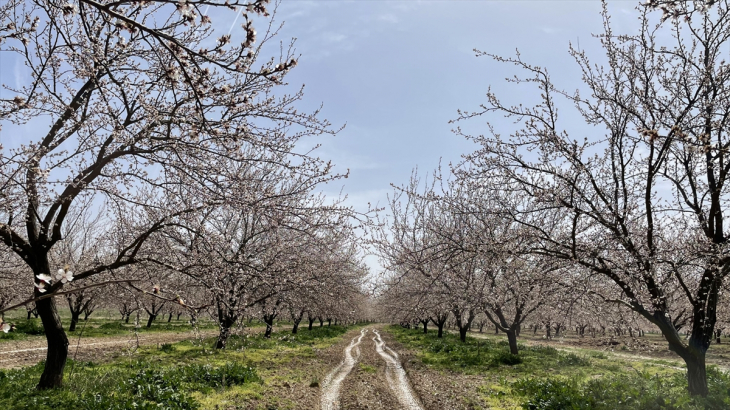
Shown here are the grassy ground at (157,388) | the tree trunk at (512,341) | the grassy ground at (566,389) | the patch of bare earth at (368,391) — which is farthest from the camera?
the tree trunk at (512,341)

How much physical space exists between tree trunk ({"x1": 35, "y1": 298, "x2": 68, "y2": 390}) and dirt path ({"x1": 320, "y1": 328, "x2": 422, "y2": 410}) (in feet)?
19.6

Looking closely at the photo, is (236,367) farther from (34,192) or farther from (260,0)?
(260,0)

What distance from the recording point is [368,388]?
11648 millimetres

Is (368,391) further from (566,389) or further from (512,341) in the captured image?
(512,341)

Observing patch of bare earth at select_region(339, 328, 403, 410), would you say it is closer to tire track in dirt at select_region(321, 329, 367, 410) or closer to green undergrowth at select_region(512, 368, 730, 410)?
tire track in dirt at select_region(321, 329, 367, 410)

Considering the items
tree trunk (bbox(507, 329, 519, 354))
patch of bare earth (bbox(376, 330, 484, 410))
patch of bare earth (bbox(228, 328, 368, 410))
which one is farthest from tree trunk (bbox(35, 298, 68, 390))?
tree trunk (bbox(507, 329, 519, 354))

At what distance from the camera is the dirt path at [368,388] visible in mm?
9977

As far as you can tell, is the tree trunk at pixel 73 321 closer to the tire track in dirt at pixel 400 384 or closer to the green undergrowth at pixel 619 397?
the tire track in dirt at pixel 400 384

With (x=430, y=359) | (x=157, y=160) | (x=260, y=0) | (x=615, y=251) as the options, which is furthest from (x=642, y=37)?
(x=430, y=359)

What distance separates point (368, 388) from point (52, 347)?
308 inches

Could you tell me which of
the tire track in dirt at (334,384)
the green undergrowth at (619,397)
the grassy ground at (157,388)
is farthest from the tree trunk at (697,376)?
the grassy ground at (157,388)

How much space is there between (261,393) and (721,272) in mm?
10009

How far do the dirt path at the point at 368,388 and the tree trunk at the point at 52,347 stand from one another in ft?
19.6

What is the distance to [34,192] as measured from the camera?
287 inches
